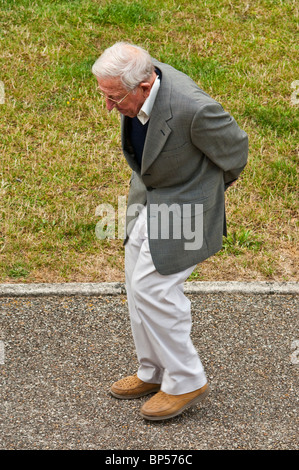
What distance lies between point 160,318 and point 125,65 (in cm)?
130

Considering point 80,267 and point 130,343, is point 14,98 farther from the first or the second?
point 130,343

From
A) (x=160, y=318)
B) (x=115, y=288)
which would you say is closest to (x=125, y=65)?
(x=160, y=318)

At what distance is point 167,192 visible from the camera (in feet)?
12.2

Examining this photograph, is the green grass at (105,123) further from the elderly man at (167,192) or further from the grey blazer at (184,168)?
the grey blazer at (184,168)

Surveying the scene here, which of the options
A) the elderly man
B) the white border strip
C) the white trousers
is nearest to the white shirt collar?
the elderly man

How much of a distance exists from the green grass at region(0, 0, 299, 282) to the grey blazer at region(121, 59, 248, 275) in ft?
5.56

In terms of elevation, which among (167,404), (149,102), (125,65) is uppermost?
(125,65)

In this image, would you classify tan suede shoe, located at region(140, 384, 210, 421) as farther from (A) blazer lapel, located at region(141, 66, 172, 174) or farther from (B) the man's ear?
(B) the man's ear

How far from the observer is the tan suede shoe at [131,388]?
163 inches

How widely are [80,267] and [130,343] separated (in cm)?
101

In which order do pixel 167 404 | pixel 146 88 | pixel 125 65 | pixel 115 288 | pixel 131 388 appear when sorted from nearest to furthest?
1. pixel 125 65
2. pixel 146 88
3. pixel 167 404
4. pixel 131 388
5. pixel 115 288

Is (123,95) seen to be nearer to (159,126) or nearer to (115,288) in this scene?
(159,126)

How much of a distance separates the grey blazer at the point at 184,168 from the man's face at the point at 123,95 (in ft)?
0.29
